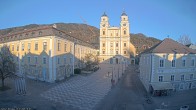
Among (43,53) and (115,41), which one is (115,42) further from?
(43,53)

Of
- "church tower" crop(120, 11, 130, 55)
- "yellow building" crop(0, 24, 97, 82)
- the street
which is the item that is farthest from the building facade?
"church tower" crop(120, 11, 130, 55)

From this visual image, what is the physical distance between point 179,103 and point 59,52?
88.3ft

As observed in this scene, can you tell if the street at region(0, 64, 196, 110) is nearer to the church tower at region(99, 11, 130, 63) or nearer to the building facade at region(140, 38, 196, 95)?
the building facade at region(140, 38, 196, 95)

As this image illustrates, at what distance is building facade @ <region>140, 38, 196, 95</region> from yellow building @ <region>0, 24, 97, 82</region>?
20337 mm

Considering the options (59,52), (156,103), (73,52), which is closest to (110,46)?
(73,52)

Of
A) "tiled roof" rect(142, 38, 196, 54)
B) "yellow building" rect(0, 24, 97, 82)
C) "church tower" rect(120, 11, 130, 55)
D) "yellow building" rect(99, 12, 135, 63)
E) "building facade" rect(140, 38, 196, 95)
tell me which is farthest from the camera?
"yellow building" rect(99, 12, 135, 63)

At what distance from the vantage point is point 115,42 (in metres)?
83.8

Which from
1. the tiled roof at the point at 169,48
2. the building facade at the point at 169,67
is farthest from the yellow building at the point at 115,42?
the building facade at the point at 169,67

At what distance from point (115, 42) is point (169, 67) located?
53582 millimetres

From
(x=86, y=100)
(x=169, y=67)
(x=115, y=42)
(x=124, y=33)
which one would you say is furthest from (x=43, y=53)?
(x=124, y=33)

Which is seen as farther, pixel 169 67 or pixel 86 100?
pixel 169 67

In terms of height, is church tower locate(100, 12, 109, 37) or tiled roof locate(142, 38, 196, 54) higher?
church tower locate(100, 12, 109, 37)

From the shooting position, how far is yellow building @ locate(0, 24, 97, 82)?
36875 mm

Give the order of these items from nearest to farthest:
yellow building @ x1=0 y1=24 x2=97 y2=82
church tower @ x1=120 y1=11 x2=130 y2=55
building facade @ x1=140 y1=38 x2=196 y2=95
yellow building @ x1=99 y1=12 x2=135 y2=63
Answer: building facade @ x1=140 y1=38 x2=196 y2=95 < yellow building @ x1=0 y1=24 x2=97 y2=82 < church tower @ x1=120 y1=11 x2=130 y2=55 < yellow building @ x1=99 y1=12 x2=135 y2=63
